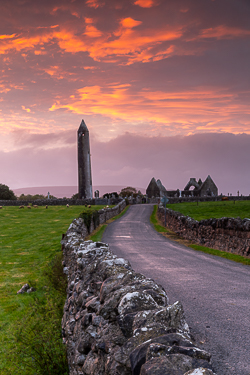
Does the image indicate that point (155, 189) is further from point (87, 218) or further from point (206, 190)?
point (87, 218)

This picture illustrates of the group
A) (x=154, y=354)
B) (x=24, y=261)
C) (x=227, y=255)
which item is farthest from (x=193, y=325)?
(x=24, y=261)

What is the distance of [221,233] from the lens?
18406 mm

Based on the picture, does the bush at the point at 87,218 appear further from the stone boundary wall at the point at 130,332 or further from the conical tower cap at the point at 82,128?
the conical tower cap at the point at 82,128

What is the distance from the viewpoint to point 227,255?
53.7 feet

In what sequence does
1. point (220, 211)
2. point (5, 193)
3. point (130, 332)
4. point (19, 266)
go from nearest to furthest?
point (130, 332), point (19, 266), point (220, 211), point (5, 193)

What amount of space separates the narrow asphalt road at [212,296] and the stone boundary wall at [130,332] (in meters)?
1.36

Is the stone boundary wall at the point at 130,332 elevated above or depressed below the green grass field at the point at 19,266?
above

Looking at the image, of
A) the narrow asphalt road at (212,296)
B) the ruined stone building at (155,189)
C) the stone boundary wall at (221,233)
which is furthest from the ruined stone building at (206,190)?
the narrow asphalt road at (212,296)

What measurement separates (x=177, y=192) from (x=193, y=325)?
255ft

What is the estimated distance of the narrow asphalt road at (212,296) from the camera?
484cm

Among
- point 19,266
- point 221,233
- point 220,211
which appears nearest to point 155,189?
point 220,211

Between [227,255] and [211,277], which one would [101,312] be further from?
[227,255]

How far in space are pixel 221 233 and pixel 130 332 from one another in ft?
51.7

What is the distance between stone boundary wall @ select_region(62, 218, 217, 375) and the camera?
284 centimetres
